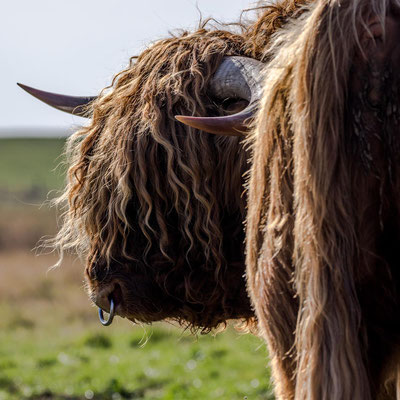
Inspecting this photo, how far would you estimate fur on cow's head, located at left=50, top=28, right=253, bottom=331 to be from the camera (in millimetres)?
3303

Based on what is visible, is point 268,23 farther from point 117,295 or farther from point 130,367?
point 130,367

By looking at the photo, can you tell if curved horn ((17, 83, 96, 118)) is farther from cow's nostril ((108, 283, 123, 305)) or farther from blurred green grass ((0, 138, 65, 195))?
blurred green grass ((0, 138, 65, 195))

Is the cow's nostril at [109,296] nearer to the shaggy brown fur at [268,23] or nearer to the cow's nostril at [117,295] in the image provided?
the cow's nostril at [117,295]

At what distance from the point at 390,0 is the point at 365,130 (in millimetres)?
401

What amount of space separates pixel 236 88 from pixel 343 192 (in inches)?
47.0

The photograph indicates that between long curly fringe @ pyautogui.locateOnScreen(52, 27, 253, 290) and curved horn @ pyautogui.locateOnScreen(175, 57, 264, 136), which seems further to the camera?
long curly fringe @ pyautogui.locateOnScreen(52, 27, 253, 290)

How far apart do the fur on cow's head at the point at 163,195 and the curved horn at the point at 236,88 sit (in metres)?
0.06

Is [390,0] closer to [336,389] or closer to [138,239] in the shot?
[336,389]

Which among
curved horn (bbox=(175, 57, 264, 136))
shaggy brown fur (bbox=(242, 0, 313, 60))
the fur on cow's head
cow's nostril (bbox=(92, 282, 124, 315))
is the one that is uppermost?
shaggy brown fur (bbox=(242, 0, 313, 60))

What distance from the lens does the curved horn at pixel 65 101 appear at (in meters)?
3.83

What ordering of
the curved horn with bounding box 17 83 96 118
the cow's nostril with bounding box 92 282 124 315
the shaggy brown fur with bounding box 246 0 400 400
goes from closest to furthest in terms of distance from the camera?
the shaggy brown fur with bounding box 246 0 400 400 → the cow's nostril with bounding box 92 282 124 315 → the curved horn with bounding box 17 83 96 118

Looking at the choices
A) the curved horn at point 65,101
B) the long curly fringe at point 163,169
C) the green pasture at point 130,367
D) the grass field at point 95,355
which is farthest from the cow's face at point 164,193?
the green pasture at point 130,367

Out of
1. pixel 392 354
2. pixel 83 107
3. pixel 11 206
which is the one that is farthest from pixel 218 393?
pixel 11 206

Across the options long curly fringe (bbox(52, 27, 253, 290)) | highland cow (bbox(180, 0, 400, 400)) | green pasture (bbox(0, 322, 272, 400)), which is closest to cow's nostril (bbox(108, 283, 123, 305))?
long curly fringe (bbox(52, 27, 253, 290))
